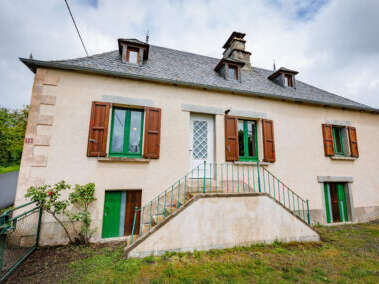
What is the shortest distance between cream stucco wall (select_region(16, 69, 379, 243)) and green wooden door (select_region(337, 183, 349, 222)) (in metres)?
0.38

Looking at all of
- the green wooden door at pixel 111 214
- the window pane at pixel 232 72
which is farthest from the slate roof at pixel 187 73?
the green wooden door at pixel 111 214

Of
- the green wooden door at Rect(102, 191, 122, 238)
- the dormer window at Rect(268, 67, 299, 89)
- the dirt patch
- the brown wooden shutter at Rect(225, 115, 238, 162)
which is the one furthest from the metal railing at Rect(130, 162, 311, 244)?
the dormer window at Rect(268, 67, 299, 89)

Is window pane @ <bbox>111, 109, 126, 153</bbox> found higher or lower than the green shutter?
higher

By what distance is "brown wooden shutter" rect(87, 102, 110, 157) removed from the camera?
4660mm

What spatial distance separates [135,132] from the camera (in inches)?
208

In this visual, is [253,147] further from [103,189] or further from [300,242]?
[103,189]

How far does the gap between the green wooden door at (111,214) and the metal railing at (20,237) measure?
1.43m

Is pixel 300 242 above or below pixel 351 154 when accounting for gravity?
below

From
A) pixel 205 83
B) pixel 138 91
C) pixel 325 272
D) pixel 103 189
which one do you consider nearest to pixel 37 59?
pixel 138 91

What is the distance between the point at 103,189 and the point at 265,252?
4.17 meters

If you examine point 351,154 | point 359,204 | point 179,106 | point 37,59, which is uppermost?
point 37,59

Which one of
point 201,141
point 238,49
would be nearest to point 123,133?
point 201,141

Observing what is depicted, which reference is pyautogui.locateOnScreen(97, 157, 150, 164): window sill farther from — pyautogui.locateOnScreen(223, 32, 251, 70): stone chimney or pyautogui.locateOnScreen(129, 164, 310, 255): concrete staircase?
pyautogui.locateOnScreen(223, 32, 251, 70): stone chimney

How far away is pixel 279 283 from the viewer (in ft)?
8.92
